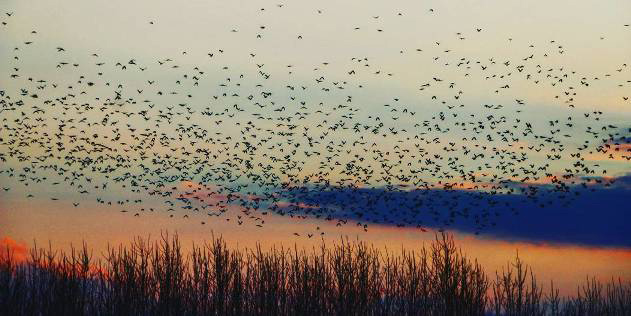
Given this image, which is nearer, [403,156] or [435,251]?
[403,156]

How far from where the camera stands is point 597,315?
134 feet

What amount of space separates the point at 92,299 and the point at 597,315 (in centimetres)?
2951

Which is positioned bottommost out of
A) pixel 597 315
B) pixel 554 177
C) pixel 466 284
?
pixel 597 315

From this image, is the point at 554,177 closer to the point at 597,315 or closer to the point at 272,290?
the point at 597,315

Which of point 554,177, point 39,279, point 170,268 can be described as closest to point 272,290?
point 170,268

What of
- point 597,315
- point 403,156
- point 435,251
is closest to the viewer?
point 403,156

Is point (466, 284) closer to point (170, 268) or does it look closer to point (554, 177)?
point (554, 177)

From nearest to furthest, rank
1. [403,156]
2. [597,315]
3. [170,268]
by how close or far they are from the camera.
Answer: [403,156] < [170,268] < [597,315]

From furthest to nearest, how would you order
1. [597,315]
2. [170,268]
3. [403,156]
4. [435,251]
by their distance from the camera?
[597,315], [170,268], [435,251], [403,156]

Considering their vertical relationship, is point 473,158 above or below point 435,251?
above

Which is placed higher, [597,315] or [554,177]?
[554,177]

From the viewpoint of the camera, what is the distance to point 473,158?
33.9 meters

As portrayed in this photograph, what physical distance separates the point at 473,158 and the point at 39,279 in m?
23.7

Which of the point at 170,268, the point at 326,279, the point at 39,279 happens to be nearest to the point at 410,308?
the point at 326,279
